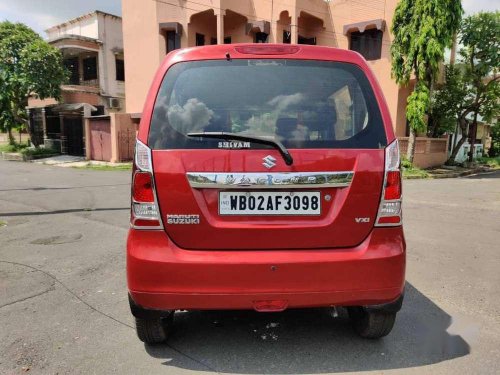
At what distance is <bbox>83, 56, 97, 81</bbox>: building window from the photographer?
2652 cm

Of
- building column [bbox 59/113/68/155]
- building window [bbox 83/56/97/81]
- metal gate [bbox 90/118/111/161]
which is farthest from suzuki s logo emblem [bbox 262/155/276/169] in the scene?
building window [bbox 83/56/97/81]

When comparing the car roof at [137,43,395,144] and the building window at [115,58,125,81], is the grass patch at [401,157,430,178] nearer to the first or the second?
the car roof at [137,43,395,144]

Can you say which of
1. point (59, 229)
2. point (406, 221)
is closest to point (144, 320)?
point (59, 229)

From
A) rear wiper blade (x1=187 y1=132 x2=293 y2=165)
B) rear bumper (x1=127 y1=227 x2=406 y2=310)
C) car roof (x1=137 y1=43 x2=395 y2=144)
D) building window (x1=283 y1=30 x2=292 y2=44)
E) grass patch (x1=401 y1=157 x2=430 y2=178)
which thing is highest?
building window (x1=283 y1=30 x2=292 y2=44)

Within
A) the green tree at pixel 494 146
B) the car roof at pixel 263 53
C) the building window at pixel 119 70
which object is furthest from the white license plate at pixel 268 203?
the green tree at pixel 494 146

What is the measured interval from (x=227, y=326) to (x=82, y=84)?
2721 centimetres

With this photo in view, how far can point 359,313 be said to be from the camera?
3021 mm

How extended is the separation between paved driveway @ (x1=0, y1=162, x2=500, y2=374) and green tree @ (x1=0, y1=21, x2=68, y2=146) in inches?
731

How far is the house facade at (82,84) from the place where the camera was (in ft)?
80.0

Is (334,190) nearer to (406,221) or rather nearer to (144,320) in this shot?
(144,320)

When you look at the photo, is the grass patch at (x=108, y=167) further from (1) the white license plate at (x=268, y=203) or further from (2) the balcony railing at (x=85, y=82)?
(1) the white license plate at (x=268, y=203)

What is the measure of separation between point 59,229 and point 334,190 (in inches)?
213

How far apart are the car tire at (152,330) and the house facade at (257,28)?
17736 mm

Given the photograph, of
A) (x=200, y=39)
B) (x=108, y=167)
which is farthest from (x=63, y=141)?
(x=200, y=39)
